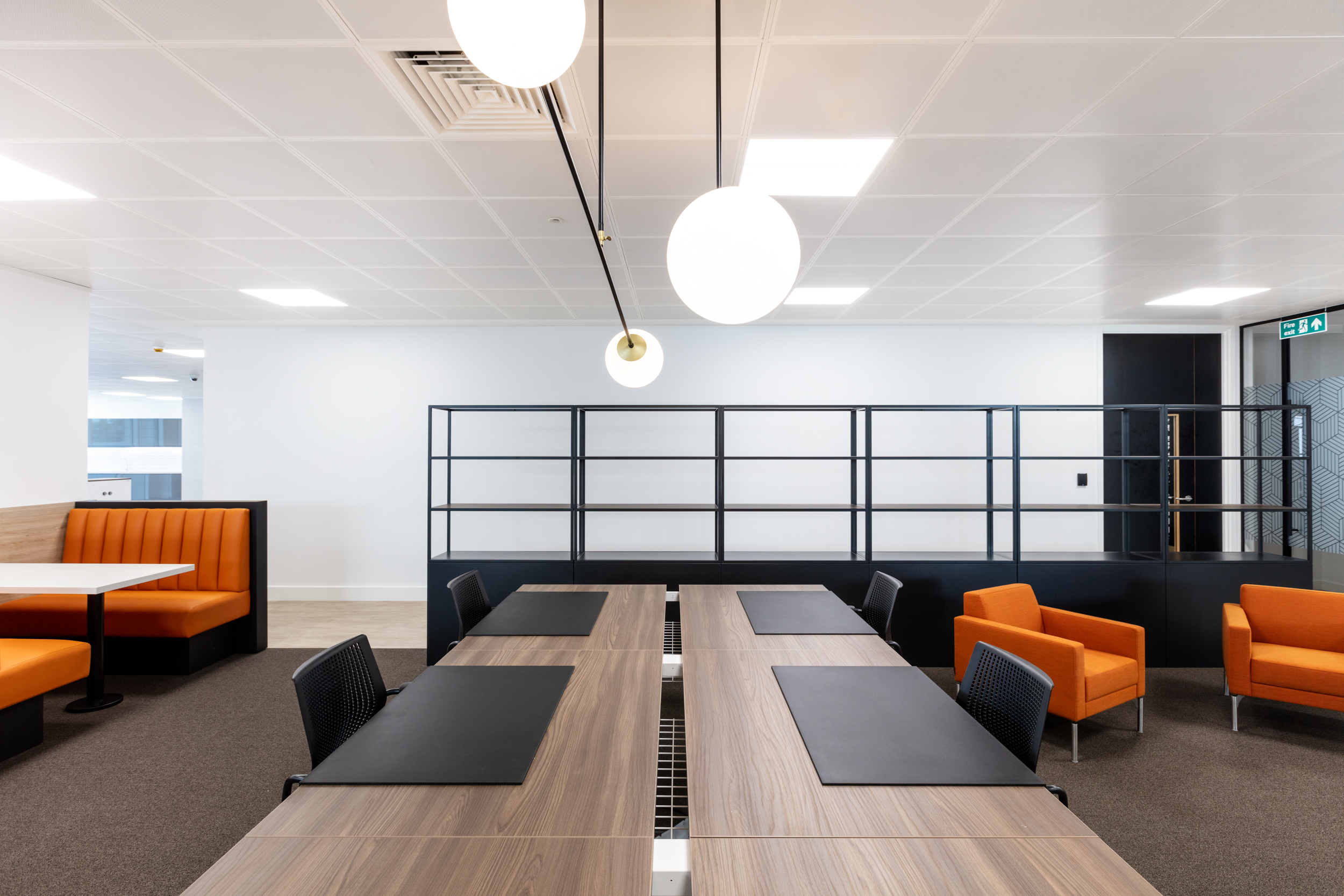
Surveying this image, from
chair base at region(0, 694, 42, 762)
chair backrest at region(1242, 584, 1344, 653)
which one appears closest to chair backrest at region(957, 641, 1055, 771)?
chair backrest at region(1242, 584, 1344, 653)

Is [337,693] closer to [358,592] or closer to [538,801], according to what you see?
[538,801]

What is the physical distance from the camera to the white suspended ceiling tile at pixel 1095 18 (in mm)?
1712

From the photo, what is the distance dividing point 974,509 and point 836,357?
7.50 feet

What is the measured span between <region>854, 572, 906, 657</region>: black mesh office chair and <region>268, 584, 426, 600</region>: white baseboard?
452 cm

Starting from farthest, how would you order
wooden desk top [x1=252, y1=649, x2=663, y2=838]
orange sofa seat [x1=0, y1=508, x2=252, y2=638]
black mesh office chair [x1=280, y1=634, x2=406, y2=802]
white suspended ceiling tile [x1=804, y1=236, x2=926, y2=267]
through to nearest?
orange sofa seat [x1=0, y1=508, x2=252, y2=638] → white suspended ceiling tile [x1=804, y1=236, x2=926, y2=267] → black mesh office chair [x1=280, y1=634, x2=406, y2=802] → wooden desk top [x1=252, y1=649, x2=663, y2=838]

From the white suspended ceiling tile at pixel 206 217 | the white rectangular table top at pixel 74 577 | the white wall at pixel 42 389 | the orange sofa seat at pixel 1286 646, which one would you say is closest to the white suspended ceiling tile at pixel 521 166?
the white suspended ceiling tile at pixel 206 217

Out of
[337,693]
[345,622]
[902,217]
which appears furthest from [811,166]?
[345,622]

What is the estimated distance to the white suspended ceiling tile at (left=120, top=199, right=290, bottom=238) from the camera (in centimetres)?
307

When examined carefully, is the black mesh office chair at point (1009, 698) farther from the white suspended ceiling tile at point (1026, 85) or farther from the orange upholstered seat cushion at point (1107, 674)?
the white suspended ceiling tile at point (1026, 85)

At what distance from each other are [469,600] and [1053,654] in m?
2.92

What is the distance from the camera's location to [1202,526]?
588cm

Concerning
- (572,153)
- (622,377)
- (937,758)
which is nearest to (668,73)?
(572,153)

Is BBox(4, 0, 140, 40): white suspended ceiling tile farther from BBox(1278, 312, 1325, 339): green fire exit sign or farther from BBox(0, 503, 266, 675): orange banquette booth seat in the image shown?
BBox(1278, 312, 1325, 339): green fire exit sign

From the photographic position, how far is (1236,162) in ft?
8.59
